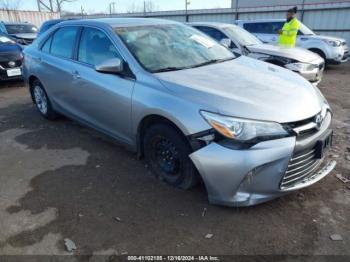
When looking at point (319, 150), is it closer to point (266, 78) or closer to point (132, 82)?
point (266, 78)

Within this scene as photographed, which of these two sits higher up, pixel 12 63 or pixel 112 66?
pixel 112 66

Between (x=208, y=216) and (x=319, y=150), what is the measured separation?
→ 1.15m

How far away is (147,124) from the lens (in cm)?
330

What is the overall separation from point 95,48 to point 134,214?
214 cm

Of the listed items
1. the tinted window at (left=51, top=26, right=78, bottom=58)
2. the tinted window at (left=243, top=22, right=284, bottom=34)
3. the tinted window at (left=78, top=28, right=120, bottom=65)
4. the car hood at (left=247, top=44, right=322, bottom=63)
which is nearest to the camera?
the tinted window at (left=78, top=28, right=120, bottom=65)

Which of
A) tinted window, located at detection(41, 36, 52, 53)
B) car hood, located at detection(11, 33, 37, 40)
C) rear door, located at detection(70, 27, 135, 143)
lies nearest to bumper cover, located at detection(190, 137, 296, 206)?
rear door, located at detection(70, 27, 135, 143)

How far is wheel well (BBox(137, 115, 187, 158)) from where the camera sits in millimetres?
2993


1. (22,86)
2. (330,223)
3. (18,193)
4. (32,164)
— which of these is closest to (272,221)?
(330,223)

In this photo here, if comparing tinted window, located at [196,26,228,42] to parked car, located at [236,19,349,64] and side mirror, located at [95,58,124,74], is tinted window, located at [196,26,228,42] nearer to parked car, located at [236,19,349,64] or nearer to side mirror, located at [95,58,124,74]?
parked car, located at [236,19,349,64]

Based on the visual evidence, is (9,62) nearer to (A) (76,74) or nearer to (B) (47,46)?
(B) (47,46)

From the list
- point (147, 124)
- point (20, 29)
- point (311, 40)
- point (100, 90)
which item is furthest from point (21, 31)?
point (147, 124)

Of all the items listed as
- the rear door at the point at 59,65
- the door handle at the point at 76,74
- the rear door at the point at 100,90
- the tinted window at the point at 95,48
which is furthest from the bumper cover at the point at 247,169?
the rear door at the point at 59,65

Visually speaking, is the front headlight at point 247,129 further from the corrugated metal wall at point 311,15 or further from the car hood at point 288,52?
the corrugated metal wall at point 311,15

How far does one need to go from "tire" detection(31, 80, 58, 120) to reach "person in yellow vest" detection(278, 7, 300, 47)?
230 inches
